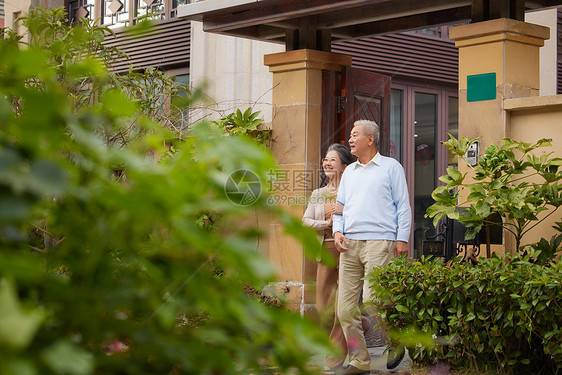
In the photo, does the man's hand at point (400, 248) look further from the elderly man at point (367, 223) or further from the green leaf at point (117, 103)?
the green leaf at point (117, 103)

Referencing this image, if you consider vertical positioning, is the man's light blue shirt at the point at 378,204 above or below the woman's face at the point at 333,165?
below

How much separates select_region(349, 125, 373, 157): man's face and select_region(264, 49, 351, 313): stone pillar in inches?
71.1

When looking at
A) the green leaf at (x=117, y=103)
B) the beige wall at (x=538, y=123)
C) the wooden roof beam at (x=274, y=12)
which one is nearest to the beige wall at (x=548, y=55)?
the wooden roof beam at (x=274, y=12)

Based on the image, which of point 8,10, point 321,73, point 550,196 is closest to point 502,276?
point 550,196

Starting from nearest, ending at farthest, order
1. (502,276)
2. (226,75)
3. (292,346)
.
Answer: (292,346) → (502,276) → (226,75)

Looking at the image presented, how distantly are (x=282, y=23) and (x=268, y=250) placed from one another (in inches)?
103

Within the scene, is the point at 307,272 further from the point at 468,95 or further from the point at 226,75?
the point at 226,75

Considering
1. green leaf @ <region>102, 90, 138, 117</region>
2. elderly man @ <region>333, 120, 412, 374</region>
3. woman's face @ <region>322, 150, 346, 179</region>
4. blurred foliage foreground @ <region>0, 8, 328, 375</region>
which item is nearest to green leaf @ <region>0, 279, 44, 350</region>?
blurred foliage foreground @ <region>0, 8, 328, 375</region>

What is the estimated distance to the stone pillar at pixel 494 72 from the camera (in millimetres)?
6918

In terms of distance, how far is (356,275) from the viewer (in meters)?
6.88

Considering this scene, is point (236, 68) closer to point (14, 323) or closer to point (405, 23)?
point (405, 23)

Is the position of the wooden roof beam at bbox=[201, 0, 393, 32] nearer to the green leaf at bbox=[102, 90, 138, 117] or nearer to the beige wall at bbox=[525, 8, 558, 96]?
the beige wall at bbox=[525, 8, 558, 96]

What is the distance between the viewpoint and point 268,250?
30.2 feet

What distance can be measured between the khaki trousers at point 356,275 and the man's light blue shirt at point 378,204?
8 centimetres
